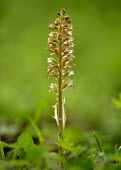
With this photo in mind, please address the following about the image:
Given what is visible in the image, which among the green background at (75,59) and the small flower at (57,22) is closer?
the small flower at (57,22)

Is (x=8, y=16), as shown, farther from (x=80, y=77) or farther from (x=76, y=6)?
(x=80, y=77)

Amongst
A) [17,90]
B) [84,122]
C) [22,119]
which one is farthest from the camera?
[17,90]

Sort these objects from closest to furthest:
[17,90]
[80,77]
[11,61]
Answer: [17,90]
[80,77]
[11,61]

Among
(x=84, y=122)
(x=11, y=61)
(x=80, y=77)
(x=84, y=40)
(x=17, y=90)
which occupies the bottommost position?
(x=84, y=122)

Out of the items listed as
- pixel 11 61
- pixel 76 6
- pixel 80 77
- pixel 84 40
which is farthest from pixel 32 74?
pixel 76 6

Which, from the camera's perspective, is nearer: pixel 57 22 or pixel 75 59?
pixel 57 22

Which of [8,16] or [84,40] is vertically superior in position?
[8,16]

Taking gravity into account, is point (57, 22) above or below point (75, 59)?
below

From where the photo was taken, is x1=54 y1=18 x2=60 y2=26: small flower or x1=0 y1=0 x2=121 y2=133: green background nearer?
x1=54 y1=18 x2=60 y2=26: small flower
